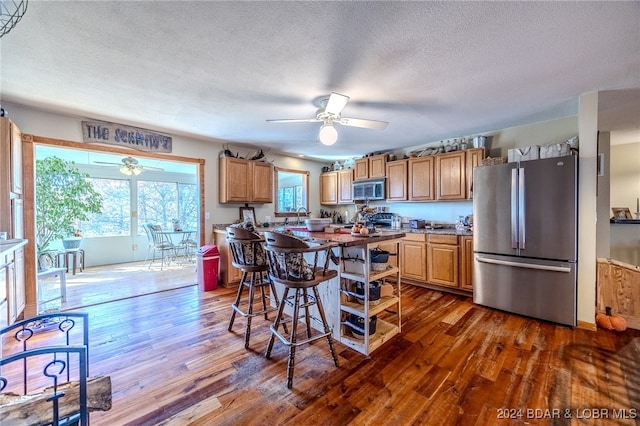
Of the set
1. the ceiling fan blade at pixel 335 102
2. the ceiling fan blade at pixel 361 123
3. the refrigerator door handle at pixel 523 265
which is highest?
the ceiling fan blade at pixel 335 102

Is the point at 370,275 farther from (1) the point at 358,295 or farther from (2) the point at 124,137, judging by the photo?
(2) the point at 124,137

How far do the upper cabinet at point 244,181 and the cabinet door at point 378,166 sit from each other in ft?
6.37

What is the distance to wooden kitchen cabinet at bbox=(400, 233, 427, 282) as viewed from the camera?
156 inches

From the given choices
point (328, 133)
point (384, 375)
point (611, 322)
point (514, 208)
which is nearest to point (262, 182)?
point (328, 133)

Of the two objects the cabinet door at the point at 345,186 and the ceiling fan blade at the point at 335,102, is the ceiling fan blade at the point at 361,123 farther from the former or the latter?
the cabinet door at the point at 345,186

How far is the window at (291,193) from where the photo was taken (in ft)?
18.2

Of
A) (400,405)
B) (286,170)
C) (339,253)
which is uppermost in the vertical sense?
(286,170)

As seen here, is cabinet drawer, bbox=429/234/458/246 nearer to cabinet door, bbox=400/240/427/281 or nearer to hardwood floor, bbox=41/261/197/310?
cabinet door, bbox=400/240/427/281

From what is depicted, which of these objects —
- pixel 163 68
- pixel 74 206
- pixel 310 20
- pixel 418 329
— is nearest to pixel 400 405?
pixel 418 329

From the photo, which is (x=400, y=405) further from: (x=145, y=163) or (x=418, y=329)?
(x=145, y=163)

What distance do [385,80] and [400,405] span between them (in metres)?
2.49

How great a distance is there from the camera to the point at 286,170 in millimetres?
5461

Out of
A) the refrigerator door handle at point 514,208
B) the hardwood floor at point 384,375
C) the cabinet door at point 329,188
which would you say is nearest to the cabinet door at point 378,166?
the cabinet door at point 329,188

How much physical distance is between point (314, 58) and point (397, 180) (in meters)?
3.10
